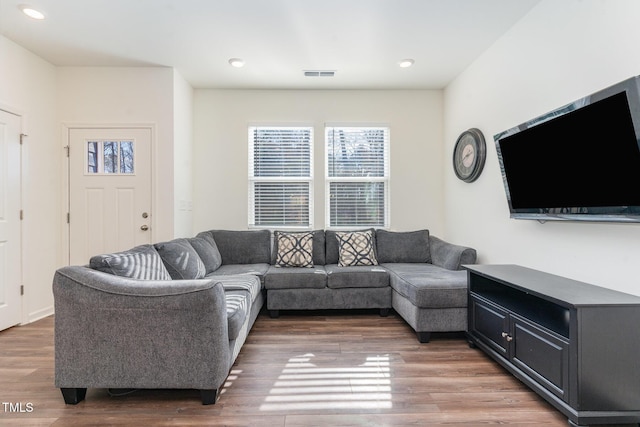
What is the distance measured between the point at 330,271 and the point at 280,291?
0.56 metres

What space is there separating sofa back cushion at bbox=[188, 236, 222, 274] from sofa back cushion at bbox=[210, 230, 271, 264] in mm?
123

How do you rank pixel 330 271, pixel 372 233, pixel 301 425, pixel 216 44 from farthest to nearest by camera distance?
pixel 372 233 → pixel 330 271 → pixel 216 44 → pixel 301 425

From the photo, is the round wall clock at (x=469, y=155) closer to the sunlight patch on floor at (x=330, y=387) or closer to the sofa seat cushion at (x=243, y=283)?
the sunlight patch on floor at (x=330, y=387)

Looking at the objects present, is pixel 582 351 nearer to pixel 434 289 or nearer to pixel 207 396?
pixel 434 289

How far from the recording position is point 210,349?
5.98ft

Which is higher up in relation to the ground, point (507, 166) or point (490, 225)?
point (507, 166)

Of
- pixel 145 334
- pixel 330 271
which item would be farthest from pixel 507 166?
pixel 145 334

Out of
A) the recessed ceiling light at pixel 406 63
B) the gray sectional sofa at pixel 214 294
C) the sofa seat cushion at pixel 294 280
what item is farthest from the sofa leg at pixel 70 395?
the recessed ceiling light at pixel 406 63

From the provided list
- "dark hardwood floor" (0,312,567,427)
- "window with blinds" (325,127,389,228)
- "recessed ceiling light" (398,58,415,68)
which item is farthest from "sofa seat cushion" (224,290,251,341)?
"recessed ceiling light" (398,58,415,68)

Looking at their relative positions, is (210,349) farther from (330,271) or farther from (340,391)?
(330,271)

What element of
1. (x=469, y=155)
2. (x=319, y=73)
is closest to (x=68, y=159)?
(x=319, y=73)

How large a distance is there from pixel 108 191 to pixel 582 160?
171 inches

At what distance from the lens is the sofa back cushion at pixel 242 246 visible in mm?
3955

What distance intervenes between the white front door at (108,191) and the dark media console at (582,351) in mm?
3678
